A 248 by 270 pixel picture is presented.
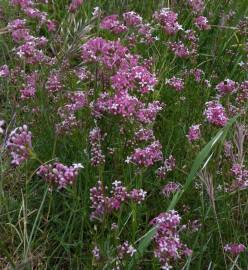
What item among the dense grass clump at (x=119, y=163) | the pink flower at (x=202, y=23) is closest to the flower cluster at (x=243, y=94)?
the dense grass clump at (x=119, y=163)

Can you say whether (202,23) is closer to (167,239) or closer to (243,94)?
(243,94)

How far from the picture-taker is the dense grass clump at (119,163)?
221cm

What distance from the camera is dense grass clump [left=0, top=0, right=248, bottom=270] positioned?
7.26 feet

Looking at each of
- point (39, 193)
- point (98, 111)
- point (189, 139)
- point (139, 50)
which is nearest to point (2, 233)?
point (39, 193)

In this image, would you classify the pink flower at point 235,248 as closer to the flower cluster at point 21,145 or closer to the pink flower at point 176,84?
the flower cluster at point 21,145

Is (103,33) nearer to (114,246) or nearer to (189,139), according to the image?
(189,139)

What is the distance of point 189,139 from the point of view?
2.59 meters

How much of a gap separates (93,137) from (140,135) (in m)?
0.24

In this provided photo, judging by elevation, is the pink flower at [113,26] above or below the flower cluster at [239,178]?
above

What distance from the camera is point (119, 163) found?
2.79 metres

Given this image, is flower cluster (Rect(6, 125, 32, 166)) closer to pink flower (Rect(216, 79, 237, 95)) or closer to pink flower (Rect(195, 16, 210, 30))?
pink flower (Rect(216, 79, 237, 95))

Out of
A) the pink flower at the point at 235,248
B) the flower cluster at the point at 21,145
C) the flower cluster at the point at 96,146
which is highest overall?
the flower cluster at the point at 21,145

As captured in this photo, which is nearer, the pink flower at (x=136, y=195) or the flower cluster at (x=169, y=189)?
the pink flower at (x=136, y=195)

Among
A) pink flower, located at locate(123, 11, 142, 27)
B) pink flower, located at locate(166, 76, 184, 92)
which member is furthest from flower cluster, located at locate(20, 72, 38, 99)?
pink flower, located at locate(166, 76, 184, 92)
